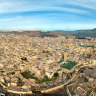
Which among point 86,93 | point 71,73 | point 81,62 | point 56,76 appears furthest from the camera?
point 81,62

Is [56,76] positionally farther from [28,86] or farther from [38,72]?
[28,86]

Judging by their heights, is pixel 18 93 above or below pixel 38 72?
below

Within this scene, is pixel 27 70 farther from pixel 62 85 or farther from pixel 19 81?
pixel 62 85

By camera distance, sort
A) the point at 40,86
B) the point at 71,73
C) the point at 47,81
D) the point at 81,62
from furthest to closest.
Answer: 1. the point at 81,62
2. the point at 71,73
3. the point at 47,81
4. the point at 40,86

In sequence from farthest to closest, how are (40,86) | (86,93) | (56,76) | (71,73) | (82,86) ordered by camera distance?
1. (71,73)
2. (56,76)
3. (40,86)
4. (82,86)
5. (86,93)

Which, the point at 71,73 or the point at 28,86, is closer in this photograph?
the point at 28,86

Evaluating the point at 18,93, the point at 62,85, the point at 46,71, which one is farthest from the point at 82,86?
the point at 18,93

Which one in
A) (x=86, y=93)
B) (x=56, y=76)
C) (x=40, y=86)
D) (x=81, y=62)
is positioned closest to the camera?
(x=86, y=93)

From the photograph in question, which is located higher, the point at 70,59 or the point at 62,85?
the point at 70,59

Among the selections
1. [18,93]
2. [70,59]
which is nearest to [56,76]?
[18,93]

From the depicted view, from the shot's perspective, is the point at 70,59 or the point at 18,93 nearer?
the point at 18,93
